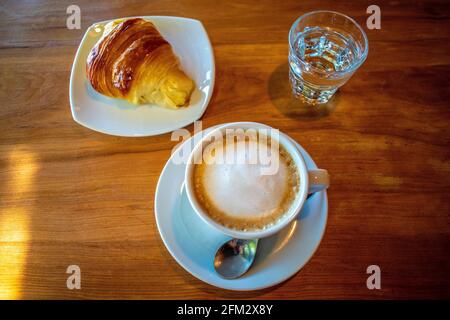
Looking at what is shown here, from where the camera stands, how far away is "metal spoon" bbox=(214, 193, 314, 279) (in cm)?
63

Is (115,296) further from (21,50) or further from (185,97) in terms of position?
(21,50)

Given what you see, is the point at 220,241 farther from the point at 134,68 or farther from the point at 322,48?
the point at 322,48

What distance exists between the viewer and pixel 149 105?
2.72 ft

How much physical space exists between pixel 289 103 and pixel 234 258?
42 cm

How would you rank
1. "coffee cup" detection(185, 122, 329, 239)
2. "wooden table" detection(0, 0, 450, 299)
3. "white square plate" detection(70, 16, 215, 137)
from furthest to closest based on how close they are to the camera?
1. "white square plate" detection(70, 16, 215, 137)
2. "wooden table" detection(0, 0, 450, 299)
3. "coffee cup" detection(185, 122, 329, 239)

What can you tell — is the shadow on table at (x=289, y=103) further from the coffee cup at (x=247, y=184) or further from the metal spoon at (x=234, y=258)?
the metal spoon at (x=234, y=258)

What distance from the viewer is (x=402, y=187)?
76cm

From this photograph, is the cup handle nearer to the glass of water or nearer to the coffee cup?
the coffee cup

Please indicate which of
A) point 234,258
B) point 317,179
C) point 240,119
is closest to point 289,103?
point 240,119

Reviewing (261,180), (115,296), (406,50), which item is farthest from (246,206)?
(406,50)

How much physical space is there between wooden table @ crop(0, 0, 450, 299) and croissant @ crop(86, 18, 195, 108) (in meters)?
0.10

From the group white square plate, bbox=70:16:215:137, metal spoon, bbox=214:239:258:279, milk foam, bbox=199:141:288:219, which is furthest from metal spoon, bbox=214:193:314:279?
white square plate, bbox=70:16:215:137

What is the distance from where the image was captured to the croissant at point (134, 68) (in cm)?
78

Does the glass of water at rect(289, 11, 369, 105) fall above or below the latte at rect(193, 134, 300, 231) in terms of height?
above
